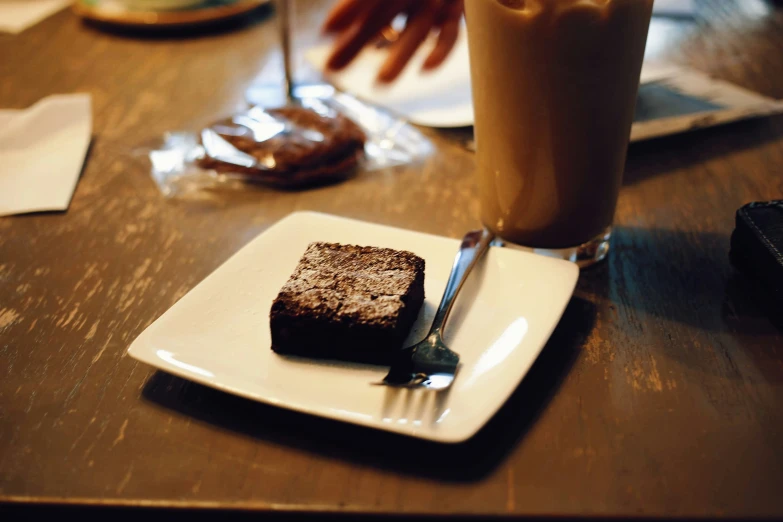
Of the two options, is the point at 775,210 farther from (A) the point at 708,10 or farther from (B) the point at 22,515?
(A) the point at 708,10

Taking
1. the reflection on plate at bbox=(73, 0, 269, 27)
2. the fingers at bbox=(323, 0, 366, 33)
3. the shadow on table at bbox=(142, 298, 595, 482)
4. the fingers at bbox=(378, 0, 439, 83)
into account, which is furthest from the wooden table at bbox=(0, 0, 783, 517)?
the reflection on plate at bbox=(73, 0, 269, 27)

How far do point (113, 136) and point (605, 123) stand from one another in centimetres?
72

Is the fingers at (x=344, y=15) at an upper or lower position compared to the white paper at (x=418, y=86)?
upper

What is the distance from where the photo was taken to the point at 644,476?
17.5 inches

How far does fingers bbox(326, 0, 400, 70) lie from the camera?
1.11m

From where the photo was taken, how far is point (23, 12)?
1.54 metres

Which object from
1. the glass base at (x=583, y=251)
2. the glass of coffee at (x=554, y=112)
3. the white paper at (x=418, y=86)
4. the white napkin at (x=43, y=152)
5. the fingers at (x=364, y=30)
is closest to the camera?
the glass of coffee at (x=554, y=112)

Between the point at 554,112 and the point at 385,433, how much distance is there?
30 cm

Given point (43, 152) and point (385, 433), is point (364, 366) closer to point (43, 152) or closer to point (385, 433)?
point (385, 433)

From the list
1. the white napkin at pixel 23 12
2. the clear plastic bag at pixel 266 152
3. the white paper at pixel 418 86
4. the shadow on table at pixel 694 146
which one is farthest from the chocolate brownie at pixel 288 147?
the white napkin at pixel 23 12

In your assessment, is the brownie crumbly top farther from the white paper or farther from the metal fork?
the white paper

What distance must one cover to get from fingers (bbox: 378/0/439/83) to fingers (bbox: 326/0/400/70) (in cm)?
4

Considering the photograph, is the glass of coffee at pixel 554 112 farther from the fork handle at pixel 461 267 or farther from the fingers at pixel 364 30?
the fingers at pixel 364 30

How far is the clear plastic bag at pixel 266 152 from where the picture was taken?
87cm
